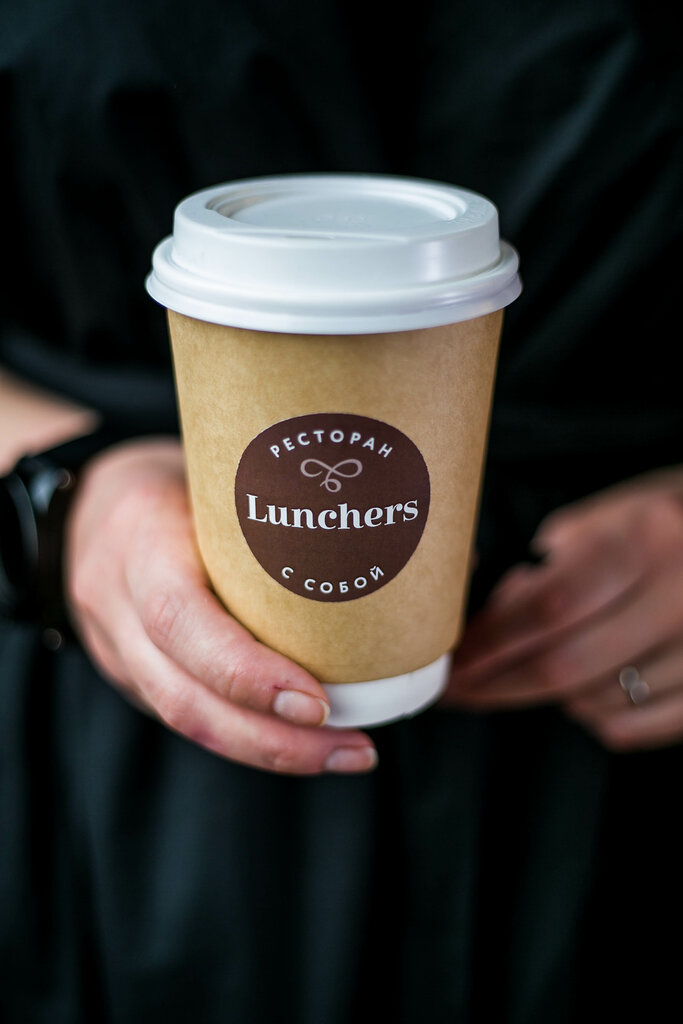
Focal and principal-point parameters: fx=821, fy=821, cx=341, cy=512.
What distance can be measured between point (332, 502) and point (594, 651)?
0.45m

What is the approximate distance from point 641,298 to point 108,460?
60 cm

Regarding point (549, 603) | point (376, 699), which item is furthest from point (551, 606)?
point (376, 699)

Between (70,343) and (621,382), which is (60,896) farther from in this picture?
(621,382)

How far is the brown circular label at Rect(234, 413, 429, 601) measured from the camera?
21.7 inches

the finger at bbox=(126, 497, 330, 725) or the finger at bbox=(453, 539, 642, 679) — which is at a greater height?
the finger at bbox=(126, 497, 330, 725)

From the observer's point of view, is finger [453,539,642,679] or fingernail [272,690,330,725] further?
finger [453,539,642,679]

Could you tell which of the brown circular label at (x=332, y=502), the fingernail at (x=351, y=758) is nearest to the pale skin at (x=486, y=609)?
the fingernail at (x=351, y=758)

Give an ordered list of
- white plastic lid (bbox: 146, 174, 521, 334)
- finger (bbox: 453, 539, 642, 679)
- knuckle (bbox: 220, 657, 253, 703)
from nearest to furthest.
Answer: white plastic lid (bbox: 146, 174, 521, 334) < knuckle (bbox: 220, 657, 253, 703) < finger (bbox: 453, 539, 642, 679)

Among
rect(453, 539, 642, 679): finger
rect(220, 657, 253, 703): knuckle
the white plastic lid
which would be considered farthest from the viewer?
rect(453, 539, 642, 679): finger

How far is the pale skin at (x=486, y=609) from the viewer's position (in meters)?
0.68

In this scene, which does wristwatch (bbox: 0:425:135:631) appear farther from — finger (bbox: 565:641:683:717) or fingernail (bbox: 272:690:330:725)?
finger (bbox: 565:641:683:717)

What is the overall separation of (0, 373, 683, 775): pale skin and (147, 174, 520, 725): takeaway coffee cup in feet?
0.22

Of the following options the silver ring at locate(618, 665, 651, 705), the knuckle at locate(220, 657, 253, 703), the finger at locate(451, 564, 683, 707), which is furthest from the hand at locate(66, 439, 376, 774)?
the silver ring at locate(618, 665, 651, 705)

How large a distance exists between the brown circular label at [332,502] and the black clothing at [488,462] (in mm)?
267
